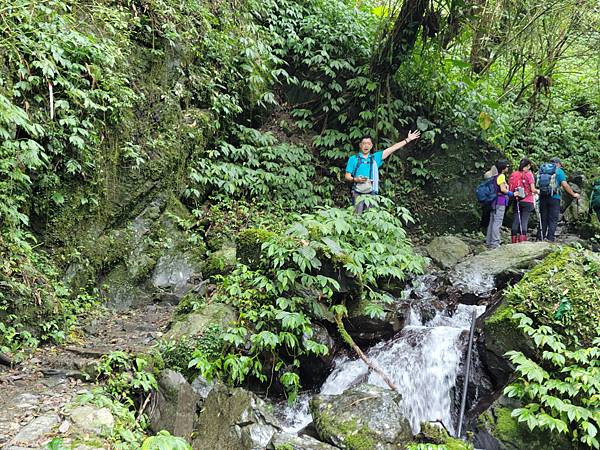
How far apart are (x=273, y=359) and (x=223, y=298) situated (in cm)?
103

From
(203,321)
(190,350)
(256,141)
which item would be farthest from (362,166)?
(190,350)

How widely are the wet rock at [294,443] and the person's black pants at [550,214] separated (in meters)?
7.75

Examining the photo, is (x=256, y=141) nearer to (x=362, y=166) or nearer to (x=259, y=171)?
(x=259, y=171)

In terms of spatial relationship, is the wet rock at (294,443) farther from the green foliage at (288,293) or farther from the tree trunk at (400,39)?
the tree trunk at (400,39)

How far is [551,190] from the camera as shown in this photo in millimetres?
9547

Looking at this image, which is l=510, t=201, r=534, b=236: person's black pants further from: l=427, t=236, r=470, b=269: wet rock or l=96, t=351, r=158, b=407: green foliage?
l=96, t=351, r=158, b=407: green foliage

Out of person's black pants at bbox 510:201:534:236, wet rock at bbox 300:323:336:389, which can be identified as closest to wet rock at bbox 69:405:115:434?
wet rock at bbox 300:323:336:389

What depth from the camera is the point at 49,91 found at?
A: 19.7ft

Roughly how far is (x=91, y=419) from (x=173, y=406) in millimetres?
848

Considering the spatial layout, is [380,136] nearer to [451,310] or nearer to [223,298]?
[451,310]

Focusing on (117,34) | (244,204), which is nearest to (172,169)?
(244,204)

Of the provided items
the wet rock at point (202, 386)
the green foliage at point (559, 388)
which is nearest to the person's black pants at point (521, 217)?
the green foliage at point (559, 388)

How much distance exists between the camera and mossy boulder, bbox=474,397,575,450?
465 cm

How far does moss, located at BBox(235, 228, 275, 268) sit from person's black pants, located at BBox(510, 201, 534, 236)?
620cm
